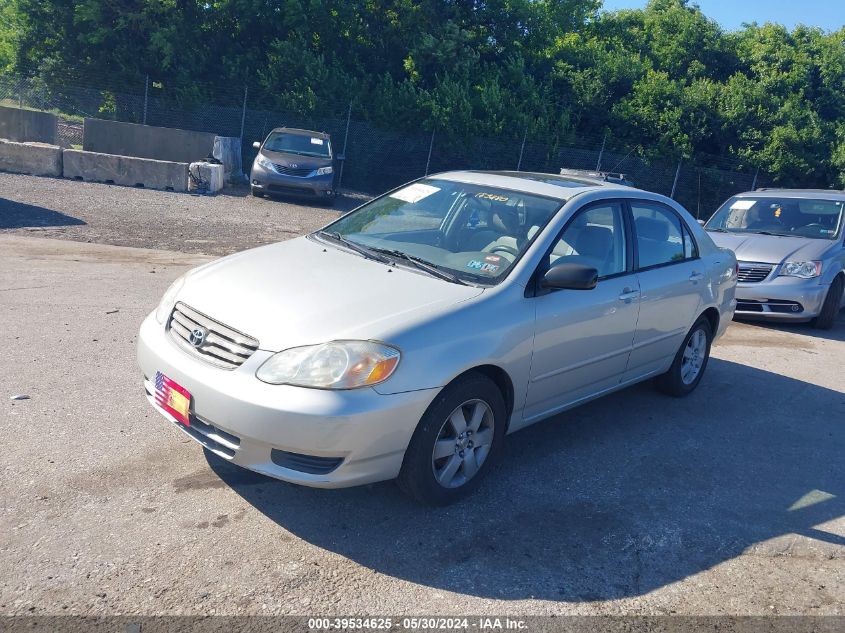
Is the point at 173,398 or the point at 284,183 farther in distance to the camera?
the point at 284,183

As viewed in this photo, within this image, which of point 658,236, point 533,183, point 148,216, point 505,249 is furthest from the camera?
point 148,216

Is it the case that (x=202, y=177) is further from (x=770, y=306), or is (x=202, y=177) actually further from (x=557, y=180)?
(x=557, y=180)

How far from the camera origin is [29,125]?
22.7m

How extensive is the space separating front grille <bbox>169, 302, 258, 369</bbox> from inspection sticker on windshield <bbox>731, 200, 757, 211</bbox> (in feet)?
28.7

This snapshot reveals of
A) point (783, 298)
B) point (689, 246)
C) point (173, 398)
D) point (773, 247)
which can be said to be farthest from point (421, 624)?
point (773, 247)

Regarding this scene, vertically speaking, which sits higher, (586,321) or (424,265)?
(424,265)

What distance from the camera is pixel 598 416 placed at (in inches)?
229

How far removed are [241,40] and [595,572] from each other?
2516 centimetres

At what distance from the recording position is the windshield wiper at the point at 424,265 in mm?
4441

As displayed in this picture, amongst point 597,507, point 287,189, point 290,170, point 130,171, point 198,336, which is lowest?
point 130,171

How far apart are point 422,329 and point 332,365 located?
0.49 m

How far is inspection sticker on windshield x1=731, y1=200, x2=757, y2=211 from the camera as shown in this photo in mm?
10750

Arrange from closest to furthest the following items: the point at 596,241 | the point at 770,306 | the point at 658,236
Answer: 1. the point at 596,241
2. the point at 658,236
3. the point at 770,306

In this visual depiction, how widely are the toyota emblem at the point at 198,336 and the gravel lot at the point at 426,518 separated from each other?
0.75m
